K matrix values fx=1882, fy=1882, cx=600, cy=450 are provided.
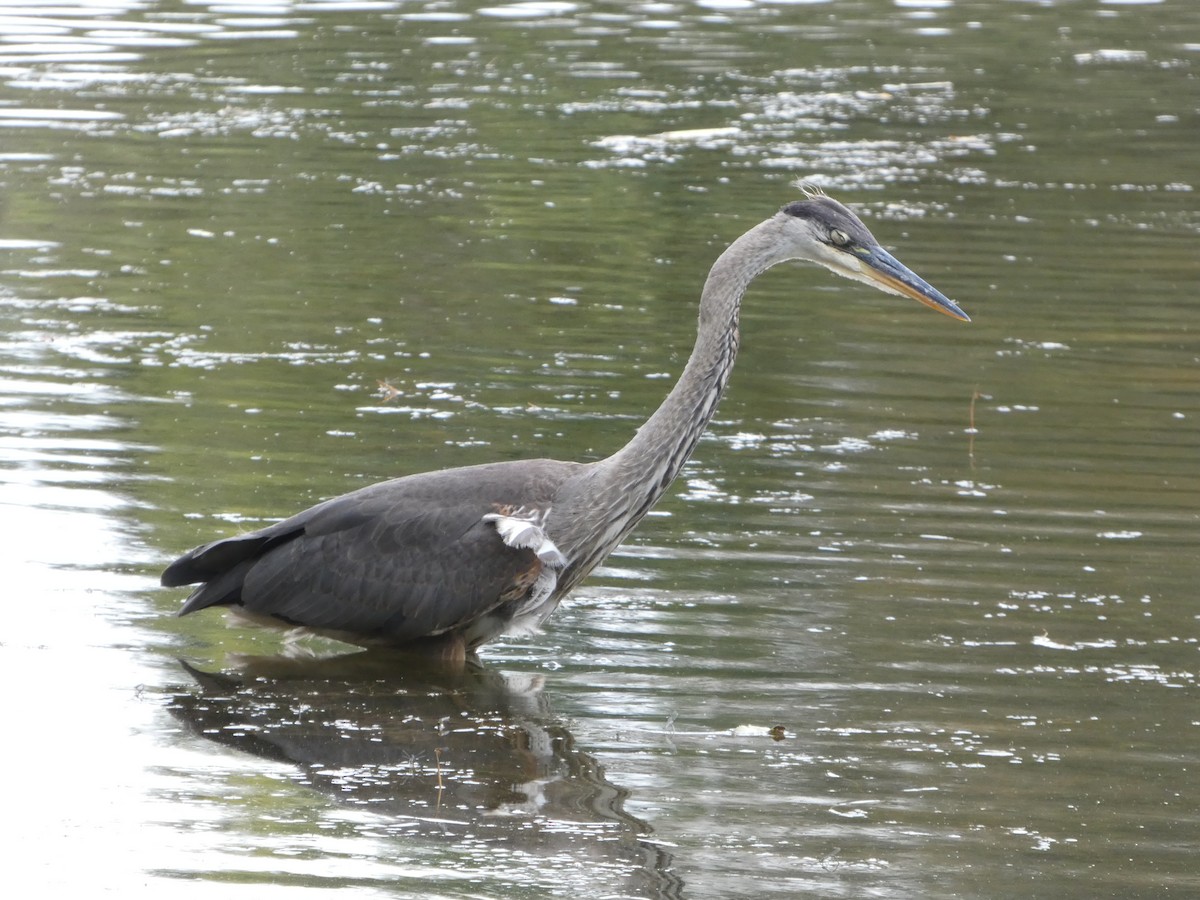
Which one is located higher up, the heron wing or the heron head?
the heron head

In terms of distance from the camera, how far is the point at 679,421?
6.83 m

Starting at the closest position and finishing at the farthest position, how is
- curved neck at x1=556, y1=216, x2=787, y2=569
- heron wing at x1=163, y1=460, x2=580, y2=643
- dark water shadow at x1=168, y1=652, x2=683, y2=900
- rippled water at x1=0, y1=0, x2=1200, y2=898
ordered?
dark water shadow at x1=168, y1=652, x2=683, y2=900 < rippled water at x1=0, y1=0, x2=1200, y2=898 < heron wing at x1=163, y1=460, x2=580, y2=643 < curved neck at x1=556, y1=216, x2=787, y2=569

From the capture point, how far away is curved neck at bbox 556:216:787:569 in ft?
22.3

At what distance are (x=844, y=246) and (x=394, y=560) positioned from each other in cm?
200

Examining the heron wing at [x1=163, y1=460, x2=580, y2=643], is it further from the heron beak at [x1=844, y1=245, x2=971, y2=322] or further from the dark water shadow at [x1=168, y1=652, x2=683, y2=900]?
the heron beak at [x1=844, y1=245, x2=971, y2=322]

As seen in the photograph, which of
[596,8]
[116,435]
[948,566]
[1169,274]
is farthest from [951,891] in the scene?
[596,8]

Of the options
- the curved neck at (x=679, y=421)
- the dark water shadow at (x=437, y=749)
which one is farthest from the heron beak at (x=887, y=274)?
the dark water shadow at (x=437, y=749)

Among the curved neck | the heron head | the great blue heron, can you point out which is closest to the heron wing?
the great blue heron

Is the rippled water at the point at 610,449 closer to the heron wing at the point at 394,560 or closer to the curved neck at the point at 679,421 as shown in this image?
the heron wing at the point at 394,560

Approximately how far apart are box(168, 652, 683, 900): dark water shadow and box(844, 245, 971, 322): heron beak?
6.31 ft

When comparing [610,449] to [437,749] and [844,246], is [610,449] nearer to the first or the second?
[844,246]

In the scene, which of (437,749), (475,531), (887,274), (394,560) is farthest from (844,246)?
(437,749)

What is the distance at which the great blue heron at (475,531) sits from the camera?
6.67m

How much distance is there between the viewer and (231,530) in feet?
26.2
